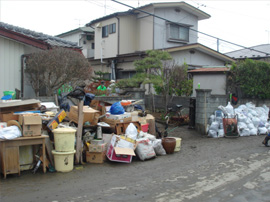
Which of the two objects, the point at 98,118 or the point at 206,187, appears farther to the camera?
the point at 98,118

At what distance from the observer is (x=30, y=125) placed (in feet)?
19.3

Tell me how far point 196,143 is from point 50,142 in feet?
17.5

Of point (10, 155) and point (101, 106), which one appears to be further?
point (101, 106)

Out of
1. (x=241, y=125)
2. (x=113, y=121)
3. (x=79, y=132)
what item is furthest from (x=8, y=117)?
(x=241, y=125)

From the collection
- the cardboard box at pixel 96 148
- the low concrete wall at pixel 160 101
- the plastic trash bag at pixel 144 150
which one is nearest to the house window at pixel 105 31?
the low concrete wall at pixel 160 101

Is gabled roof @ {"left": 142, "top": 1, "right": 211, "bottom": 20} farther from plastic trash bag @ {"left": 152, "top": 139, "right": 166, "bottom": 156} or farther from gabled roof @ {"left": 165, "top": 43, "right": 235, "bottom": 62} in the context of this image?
plastic trash bag @ {"left": 152, "top": 139, "right": 166, "bottom": 156}

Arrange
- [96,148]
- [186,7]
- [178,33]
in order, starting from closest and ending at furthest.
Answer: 1. [96,148]
2. [186,7]
3. [178,33]

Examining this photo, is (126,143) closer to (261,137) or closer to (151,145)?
(151,145)

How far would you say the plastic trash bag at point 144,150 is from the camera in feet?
24.1

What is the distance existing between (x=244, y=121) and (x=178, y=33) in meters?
13.0

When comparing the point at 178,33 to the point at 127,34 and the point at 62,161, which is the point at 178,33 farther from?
the point at 62,161

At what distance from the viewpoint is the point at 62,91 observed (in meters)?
10.5

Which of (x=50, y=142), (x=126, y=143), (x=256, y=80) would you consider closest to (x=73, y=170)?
(x=50, y=142)

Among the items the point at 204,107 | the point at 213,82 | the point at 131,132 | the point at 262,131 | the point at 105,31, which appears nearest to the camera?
the point at 131,132
